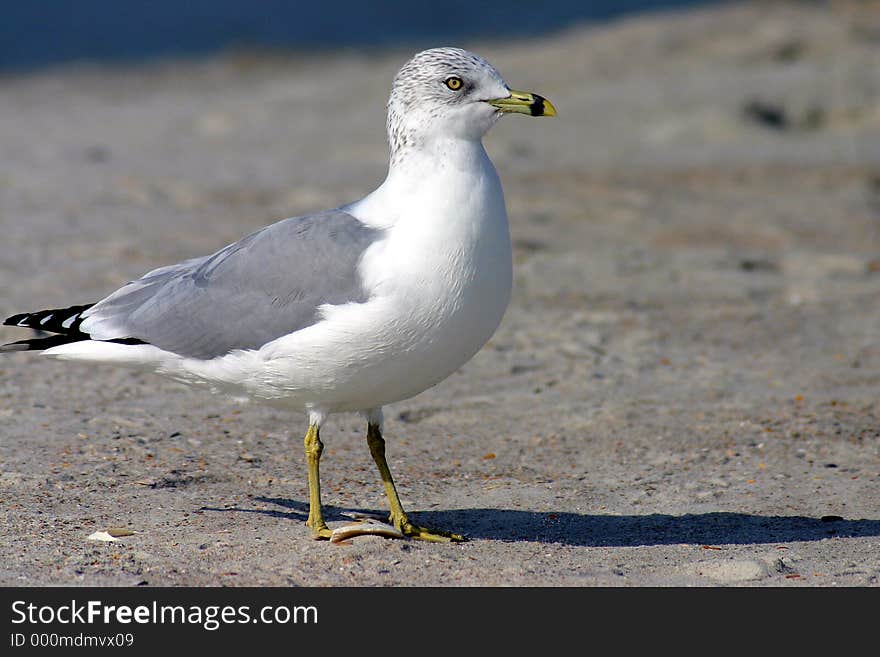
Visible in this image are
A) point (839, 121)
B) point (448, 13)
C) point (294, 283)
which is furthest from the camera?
point (448, 13)

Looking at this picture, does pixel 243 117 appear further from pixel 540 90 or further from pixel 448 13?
pixel 448 13

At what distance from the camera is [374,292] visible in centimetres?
457

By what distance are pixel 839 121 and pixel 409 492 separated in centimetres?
854

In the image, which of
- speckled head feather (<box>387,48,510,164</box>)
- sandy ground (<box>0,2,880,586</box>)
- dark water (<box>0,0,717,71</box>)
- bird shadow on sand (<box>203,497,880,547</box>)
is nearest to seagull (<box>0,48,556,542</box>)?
speckled head feather (<box>387,48,510,164</box>)

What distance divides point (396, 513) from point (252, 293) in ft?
3.23

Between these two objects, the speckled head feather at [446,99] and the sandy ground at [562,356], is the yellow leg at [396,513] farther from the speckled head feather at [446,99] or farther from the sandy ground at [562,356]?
the speckled head feather at [446,99]

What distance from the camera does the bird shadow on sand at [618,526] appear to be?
200 inches

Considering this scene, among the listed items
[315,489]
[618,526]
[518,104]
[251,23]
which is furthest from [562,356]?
[251,23]

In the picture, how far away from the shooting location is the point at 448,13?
78.3 feet

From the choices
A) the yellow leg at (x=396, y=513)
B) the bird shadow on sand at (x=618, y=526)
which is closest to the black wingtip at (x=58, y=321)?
the bird shadow on sand at (x=618, y=526)

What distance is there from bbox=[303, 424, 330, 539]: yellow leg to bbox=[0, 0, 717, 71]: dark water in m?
16.4

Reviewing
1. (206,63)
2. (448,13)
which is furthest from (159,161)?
(448,13)

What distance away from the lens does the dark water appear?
69.7 ft

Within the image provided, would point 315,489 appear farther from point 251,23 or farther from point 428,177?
point 251,23
